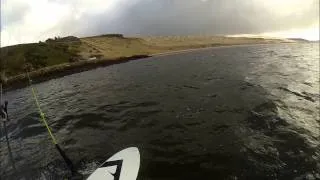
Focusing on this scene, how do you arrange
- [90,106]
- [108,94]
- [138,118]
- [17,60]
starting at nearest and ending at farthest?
[138,118] < [90,106] < [108,94] < [17,60]

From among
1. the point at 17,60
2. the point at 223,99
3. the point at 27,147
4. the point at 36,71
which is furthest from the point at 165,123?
the point at 17,60

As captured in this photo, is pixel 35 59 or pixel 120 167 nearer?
pixel 120 167

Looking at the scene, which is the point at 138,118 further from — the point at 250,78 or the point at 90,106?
the point at 250,78

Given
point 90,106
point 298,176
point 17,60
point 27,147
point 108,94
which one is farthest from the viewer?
point 17,60

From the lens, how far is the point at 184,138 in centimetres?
1977

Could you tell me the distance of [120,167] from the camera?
1566cm

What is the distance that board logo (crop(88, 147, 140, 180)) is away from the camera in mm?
14922

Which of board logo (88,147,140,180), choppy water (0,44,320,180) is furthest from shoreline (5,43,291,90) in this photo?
board logo (88,147,140,180)

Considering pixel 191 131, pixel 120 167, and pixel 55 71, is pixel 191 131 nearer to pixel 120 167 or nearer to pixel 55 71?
pixel 120 167

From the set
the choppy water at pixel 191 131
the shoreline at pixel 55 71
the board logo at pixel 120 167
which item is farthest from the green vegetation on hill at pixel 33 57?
the board logo at pixel 120 167

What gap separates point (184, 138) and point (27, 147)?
12.0 meters

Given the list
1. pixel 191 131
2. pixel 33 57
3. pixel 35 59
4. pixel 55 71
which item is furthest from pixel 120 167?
pixel 33 57

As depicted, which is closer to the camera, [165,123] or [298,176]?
[298,176]

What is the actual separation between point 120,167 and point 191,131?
22.6ft
